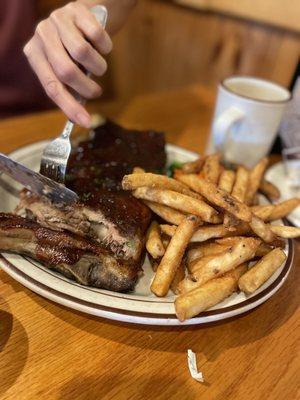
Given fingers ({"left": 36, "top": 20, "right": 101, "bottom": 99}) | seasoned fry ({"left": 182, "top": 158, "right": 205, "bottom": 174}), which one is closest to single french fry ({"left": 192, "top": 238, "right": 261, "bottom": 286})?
seasoned fry ({"left": 182, "top": 158, "right": 205, "bottom": 174})

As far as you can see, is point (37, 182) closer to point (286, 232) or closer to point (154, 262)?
point (154, 262)

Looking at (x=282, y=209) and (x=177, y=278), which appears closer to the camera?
(x=177, y=278)

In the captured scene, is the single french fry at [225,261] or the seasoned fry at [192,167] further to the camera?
the seasoned fry at [192,167]

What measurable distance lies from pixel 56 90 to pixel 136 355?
845 mm

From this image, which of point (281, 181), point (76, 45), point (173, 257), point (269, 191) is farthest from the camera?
point (281, 181)

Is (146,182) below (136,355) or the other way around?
the other way around

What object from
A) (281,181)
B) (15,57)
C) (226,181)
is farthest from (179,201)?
(15,57)

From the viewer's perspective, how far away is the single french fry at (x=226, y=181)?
4.21 feet

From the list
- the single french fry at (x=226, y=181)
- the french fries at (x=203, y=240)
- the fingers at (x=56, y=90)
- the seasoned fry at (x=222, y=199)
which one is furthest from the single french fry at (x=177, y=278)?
the fingers at (x=56, y=90)

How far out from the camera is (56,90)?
126cm

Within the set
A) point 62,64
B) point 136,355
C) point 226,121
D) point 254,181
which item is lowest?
point 136,355

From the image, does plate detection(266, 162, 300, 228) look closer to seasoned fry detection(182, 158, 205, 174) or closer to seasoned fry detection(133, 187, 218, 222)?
seasoned fry detection(182, 158, 205, 174)

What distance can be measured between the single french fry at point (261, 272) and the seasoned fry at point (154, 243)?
0.23 metres

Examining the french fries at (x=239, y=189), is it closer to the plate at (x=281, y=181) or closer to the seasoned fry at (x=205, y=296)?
the seasoned fry at (x=205, y=296)
